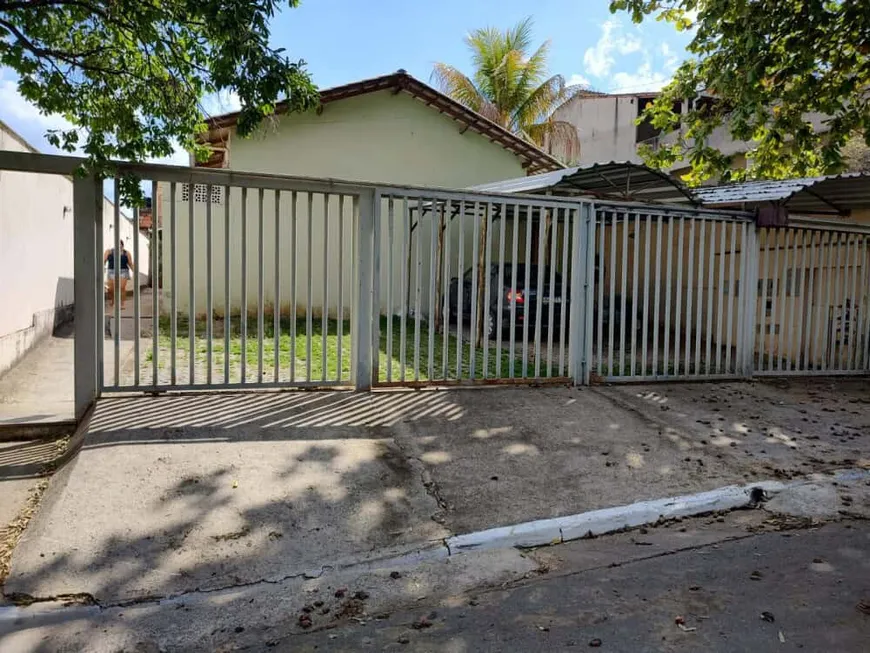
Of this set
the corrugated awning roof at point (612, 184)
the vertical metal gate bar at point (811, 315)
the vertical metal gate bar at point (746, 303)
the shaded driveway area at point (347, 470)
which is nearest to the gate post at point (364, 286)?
the shaded driveway area at point (347, 470)

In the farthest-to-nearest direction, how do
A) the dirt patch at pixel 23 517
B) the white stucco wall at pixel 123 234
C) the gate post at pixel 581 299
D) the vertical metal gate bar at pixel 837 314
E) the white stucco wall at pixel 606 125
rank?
the white stucco wall at pixel 606 125, the white stucco wall at pixel 123 234, the vertical metal gate bar at pixel 837 314, the gate post at pixel 581 299, the dirt patch at pixel 23 517

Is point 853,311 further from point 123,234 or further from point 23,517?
point 123,234

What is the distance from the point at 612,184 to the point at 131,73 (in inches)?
300

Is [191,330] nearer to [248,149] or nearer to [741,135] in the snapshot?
[741,135]

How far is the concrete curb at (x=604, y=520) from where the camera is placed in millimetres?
3713

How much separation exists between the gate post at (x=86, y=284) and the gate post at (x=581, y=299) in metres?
4.99

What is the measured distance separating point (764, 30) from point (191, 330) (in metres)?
6.78

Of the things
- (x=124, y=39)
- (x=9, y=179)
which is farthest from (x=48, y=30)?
(x=9, y=179)

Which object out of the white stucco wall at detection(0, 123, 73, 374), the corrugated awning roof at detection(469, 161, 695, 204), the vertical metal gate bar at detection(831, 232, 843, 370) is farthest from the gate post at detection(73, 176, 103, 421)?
the vertical metal gate bar at detection(831, 232, 843, 370)

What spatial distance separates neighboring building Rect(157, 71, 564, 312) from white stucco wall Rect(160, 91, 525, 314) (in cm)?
2

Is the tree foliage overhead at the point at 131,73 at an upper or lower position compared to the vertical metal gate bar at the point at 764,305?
upper

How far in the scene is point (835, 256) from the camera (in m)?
8.77

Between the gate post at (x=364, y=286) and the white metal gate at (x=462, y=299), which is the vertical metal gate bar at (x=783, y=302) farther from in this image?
the gate post at (x=364, y=286)

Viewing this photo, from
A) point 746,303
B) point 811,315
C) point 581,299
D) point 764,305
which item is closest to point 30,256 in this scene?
point 581,299
